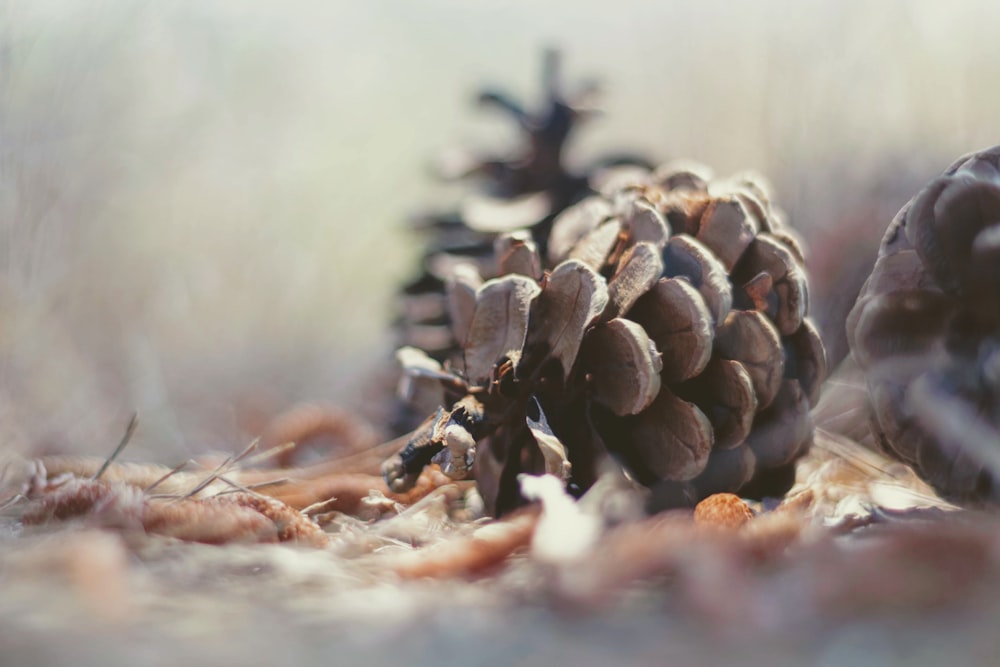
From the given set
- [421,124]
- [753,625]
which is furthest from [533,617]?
[421,124]

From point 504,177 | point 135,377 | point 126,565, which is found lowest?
point 135,377

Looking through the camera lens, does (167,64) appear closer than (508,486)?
No

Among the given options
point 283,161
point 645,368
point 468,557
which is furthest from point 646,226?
point 283,161

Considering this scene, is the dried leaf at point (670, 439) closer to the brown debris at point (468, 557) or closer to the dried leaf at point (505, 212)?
the brown debris at point (468, 557)

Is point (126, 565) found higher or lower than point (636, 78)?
lower

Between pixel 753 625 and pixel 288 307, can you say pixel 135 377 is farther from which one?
pixel 753 625

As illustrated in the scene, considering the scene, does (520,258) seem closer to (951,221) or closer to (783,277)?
(783,277)

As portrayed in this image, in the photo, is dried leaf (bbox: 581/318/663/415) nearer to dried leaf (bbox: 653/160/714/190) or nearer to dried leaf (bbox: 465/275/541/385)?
dried leaf (bbox: 465/275/541/385)

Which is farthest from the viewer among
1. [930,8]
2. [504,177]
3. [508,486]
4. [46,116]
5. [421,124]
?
[421,124]

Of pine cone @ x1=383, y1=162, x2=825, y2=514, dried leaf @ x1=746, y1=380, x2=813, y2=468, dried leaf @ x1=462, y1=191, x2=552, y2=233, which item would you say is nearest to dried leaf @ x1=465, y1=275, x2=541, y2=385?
pine cone @ x1=383, y1=162, x2=825, y2=514
